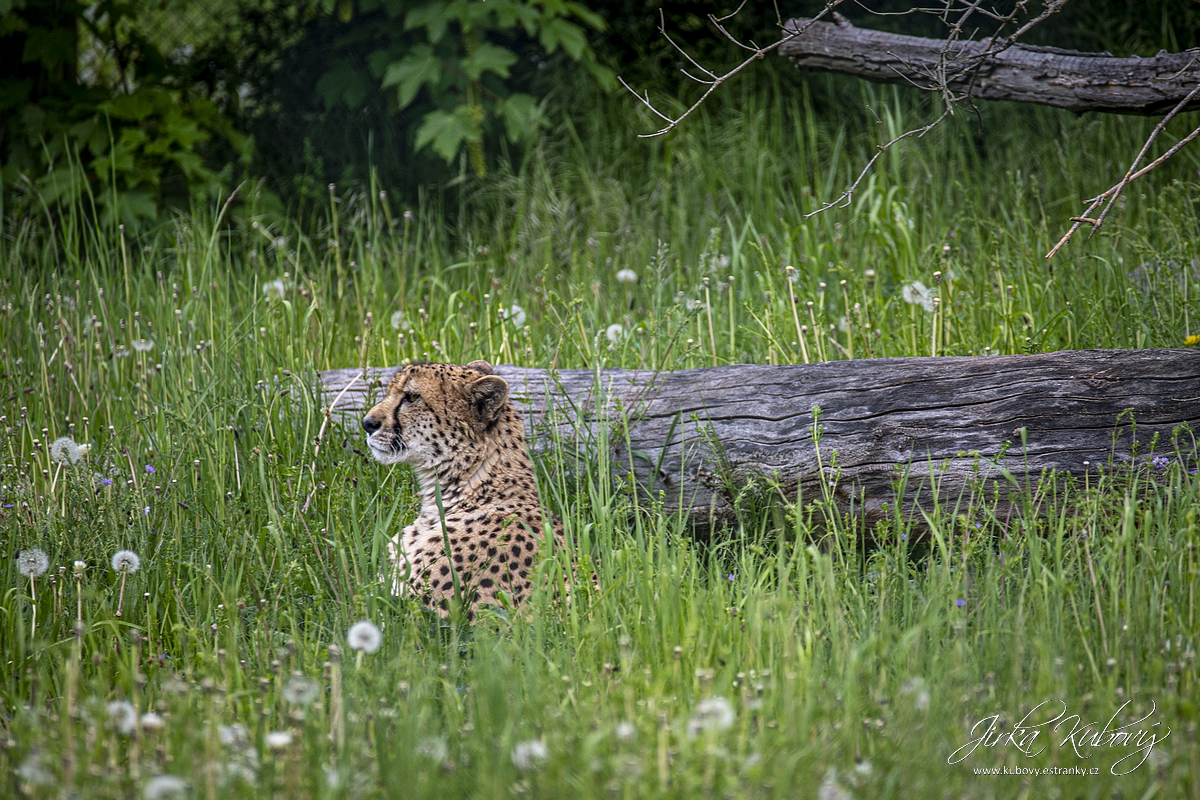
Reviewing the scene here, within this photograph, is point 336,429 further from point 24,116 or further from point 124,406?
point 24,116

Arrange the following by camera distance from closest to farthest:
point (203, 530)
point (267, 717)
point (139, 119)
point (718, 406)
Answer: point (267, 717), point (203, 530), point (718, 406), point (139, 119)

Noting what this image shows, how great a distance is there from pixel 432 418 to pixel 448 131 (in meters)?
3.19

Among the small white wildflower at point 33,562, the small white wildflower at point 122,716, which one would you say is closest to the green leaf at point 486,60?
the small white wildflower at point 33,562

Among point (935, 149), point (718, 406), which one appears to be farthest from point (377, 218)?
point (935, 149)

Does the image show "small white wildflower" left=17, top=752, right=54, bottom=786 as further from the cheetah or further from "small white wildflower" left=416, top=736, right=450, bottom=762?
the cheetah

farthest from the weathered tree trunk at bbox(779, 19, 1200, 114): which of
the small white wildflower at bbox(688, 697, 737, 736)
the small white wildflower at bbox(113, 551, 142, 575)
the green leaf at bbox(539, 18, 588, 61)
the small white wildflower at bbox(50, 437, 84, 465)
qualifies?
the small white wildflower at bbox(50, 437, 84, 465)

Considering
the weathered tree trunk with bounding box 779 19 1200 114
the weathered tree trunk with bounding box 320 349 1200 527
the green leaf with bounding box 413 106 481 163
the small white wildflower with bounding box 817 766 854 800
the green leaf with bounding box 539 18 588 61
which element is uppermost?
the green leaf with bounding box 539 18 588 61

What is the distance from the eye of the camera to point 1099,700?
94.3 inches

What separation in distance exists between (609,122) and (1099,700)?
6.30 metres

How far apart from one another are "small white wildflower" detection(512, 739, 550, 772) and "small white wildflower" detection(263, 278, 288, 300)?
140 inches

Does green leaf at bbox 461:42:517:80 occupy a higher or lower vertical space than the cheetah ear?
higher

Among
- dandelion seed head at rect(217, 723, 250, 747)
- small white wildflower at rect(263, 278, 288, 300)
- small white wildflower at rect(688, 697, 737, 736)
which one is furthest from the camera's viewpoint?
small white wildflower at rect(263, 278, 288, 300)

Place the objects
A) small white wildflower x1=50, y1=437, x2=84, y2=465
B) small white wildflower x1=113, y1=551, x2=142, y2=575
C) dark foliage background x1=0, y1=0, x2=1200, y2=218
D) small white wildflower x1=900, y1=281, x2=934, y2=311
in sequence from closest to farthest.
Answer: small white wildflower x1=113, y1=551, x2=142, y2=575 → small white wildflower x1=50, y1=437, x2=84, y2=465 → small white wildflower x1=900, y1=281, x2=934, y2=311 → dark foliage background x1=0, y1=0, x2=1200, y2=218

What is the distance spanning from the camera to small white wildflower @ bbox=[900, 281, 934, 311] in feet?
15.9
